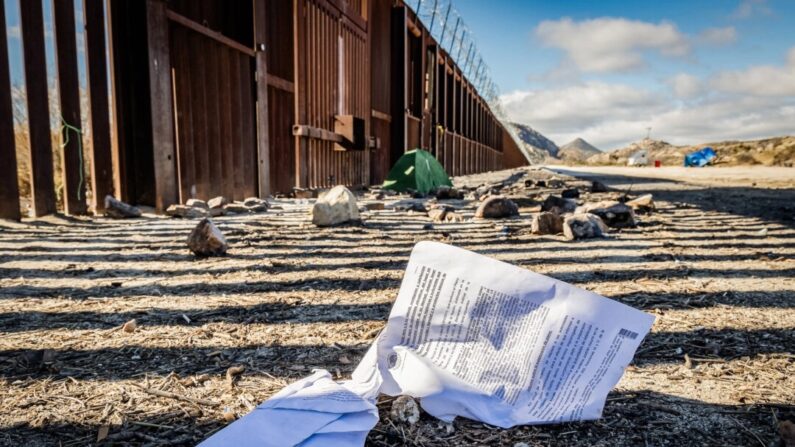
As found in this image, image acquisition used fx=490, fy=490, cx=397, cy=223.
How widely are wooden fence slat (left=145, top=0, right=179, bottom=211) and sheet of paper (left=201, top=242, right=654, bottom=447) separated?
3848 millimetres

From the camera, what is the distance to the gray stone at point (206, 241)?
2.47m

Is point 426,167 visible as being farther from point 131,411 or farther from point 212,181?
point 131,411

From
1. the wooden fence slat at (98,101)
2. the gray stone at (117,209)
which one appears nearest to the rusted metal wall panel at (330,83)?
the wooden fence slat at (98,101)

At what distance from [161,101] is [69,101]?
68 cm

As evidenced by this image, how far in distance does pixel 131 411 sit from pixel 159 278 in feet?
3.89

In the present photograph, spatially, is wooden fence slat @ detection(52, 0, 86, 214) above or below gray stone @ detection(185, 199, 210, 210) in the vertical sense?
above

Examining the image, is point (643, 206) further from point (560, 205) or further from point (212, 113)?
point (212, 113)

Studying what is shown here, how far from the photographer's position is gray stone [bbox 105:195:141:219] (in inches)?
155

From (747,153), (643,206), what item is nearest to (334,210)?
(643,206)

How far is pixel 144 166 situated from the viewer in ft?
14.1

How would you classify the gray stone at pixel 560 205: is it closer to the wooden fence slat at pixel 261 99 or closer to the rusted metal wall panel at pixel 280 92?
the wooden fence slat at pixel 261 99

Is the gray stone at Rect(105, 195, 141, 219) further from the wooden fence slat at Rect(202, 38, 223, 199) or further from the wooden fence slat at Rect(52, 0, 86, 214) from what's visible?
the wooden fence slat at Rect(202, 38, 223, 199)

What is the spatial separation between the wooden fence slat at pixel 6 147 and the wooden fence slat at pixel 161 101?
1.01m

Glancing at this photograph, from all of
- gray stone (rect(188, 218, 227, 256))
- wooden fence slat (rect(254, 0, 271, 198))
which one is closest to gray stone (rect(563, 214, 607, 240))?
gray stone (rect(188, 218, 227, 256))
